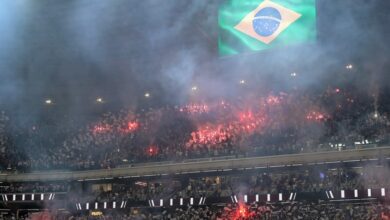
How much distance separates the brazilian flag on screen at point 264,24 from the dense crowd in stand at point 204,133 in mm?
10473

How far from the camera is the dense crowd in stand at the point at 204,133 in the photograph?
2314cm

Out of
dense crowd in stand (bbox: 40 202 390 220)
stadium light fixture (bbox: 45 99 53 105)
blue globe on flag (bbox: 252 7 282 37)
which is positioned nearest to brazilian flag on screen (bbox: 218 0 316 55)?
blue globe on flag (bbox: 252 7 282 37)

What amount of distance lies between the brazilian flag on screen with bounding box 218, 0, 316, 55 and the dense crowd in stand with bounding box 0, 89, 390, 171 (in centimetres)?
1047

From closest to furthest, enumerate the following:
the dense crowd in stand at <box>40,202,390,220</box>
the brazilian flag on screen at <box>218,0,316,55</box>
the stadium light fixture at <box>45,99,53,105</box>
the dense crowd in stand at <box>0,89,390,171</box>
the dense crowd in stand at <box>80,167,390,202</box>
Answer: the brazilian flag on screen at <box>218,0,316,55</box>
the dense crowd in stand at <box>40,202,390,220</box>
the dense crowd in stand at <box>80,167,390,202</box>
the dense crowd in stand at <box>0,89,390,171</box>
the stadium light fixture at <box>45,99,53,105</box>

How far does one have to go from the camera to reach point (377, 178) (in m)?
22.1

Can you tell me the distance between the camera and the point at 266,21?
1262 centimetres

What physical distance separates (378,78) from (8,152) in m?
17.7

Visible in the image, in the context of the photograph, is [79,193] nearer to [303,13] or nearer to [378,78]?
[378,78]

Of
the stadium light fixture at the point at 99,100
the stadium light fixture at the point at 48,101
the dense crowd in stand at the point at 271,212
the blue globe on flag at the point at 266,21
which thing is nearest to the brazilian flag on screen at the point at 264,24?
the blue globe on flag at the point at 266,21

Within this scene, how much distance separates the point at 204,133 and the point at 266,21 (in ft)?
45.9

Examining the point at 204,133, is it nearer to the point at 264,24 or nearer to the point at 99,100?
the point at 99,100

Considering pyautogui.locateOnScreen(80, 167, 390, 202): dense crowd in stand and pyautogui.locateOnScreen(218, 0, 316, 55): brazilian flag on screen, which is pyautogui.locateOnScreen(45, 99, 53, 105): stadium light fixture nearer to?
pyautogui.locateOnScreen(80, 167, 390, 202): dense crowd in stand

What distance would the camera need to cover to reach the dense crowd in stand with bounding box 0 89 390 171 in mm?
23141

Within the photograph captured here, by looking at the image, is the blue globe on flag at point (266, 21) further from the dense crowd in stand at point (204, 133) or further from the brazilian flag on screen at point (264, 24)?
the dense crowd in stand at point (204, 133)
